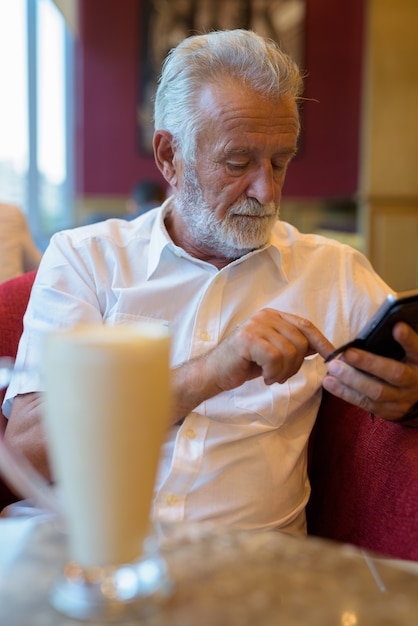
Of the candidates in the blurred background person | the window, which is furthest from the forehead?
the window

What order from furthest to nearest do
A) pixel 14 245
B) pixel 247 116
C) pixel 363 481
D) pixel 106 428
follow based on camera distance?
pixel 14 245, pixel 247 116, pixel 363 481, pixel 106 428

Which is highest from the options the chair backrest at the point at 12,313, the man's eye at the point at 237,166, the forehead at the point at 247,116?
the forehead at the point at 247,116

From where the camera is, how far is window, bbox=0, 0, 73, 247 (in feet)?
17.3

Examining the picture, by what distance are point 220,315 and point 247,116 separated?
0.35 meters

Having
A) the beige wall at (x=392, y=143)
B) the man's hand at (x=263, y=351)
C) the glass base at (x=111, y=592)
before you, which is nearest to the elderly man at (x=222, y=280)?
the man's hand at (x=263, y=351)

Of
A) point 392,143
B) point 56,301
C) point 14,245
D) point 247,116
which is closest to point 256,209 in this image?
point 247,116

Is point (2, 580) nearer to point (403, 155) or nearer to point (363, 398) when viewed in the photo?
point (363, 398)

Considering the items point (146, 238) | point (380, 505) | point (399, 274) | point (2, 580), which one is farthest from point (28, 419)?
point (399, 274)

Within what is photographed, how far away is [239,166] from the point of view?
140cm

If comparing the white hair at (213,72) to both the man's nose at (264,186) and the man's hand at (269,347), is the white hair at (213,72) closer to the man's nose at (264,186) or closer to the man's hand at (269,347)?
the man's nose at (264,186)

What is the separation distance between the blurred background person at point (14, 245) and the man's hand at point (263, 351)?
2.97ft

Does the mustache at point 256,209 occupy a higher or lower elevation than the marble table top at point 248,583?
higher

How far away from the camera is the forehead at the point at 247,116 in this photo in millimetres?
1376

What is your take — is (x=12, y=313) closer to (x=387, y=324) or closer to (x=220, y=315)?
(x=220, y=315)
